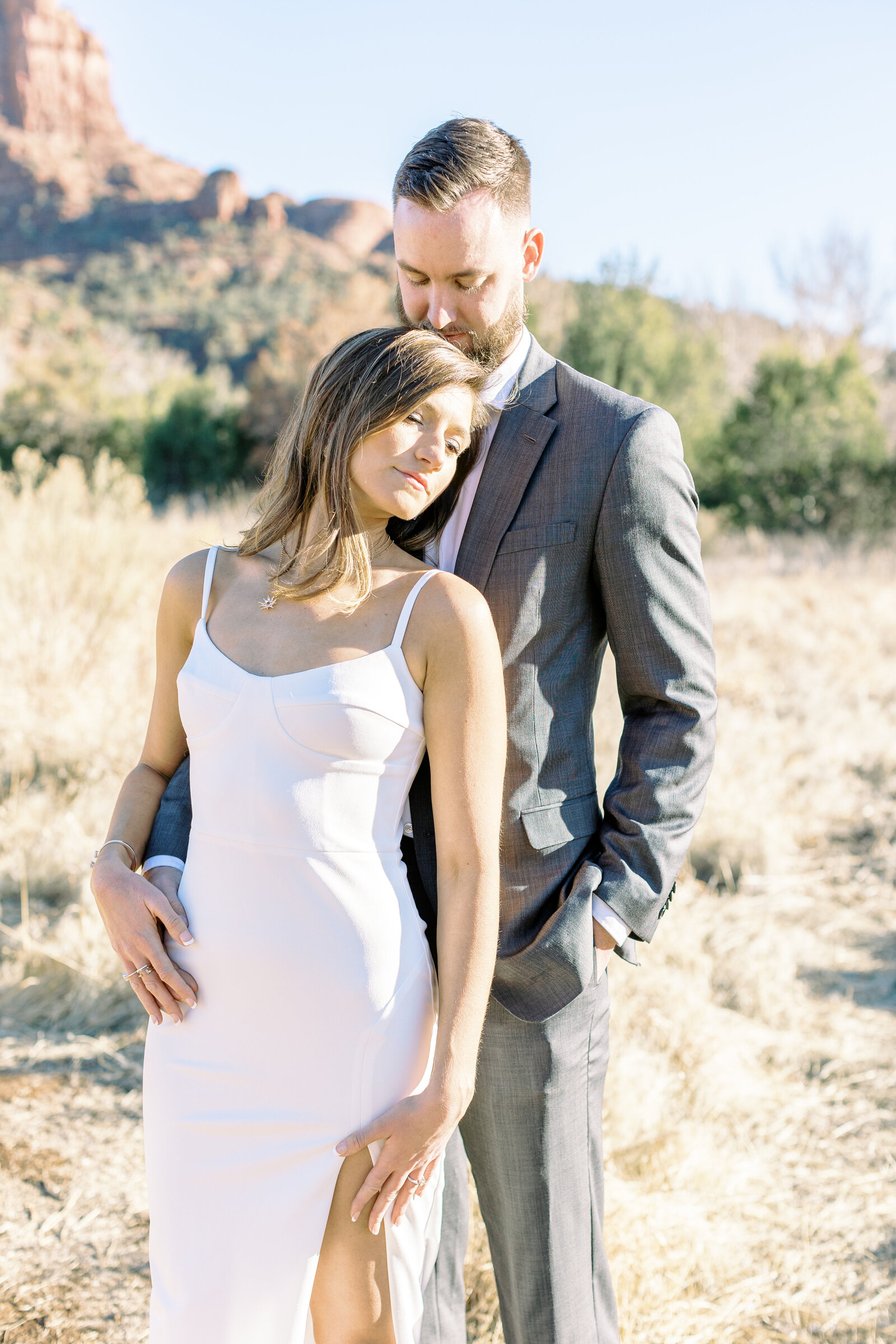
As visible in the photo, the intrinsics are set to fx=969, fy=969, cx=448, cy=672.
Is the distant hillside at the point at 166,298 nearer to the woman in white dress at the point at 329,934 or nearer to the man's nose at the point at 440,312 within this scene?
the man's nose at the point at 440,312

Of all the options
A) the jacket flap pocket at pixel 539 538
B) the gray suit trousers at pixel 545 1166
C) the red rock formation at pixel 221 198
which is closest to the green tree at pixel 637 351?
the jacket flap pocket at pixel 539 538

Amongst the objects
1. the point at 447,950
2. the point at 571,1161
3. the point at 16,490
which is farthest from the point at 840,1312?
the point at 16,490

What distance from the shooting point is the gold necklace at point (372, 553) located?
4.97ft

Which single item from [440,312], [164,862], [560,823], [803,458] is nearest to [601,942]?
[560,823]

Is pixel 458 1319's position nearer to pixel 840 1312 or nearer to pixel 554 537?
pixel 840 1312

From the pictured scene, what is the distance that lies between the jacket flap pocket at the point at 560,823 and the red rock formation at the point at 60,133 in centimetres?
6474

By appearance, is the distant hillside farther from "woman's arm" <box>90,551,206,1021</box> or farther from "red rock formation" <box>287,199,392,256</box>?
"woman's arm" <box>90,551,206,1021</box>

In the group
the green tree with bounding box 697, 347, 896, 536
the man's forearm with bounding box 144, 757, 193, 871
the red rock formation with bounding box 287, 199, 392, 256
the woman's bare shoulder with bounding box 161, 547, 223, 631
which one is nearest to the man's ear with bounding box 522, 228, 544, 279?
the woman's bare shoulder with bounding box 161, 547, 223, 631

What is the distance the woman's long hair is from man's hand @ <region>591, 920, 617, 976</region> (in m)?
0.69

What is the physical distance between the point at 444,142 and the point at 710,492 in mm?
15531

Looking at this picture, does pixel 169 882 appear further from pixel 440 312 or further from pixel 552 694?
pixel 440 312

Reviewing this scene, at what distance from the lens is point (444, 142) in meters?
1.68

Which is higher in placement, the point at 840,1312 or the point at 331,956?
the point at 331,956

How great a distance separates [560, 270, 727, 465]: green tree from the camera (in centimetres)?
1670
